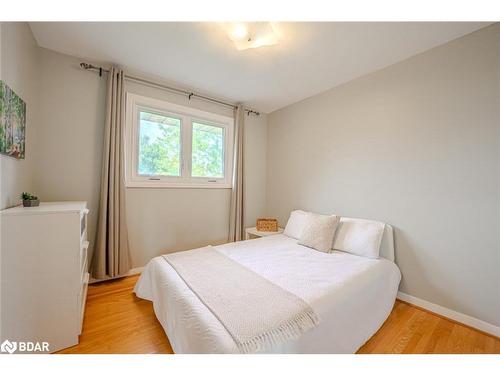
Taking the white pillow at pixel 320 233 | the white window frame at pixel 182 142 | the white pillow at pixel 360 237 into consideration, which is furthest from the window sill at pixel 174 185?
the white pillow at pixel 360 237

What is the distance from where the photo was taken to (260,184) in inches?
140

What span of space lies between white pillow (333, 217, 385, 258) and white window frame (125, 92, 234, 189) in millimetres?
1690

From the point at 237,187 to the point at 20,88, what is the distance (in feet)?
7.55

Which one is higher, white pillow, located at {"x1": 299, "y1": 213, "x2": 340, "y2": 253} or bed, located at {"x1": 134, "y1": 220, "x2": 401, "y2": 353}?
white pillow, located at {"x1": 299, "y1": 213, "x2": 340, "y2": 253}

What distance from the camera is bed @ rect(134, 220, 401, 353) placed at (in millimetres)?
1024

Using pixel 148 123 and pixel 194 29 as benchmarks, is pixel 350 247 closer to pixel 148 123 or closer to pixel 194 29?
pixel 194 29

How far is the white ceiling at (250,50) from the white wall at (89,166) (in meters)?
0.23

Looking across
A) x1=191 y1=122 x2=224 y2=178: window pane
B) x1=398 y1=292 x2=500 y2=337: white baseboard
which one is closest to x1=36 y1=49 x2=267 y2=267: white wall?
x1=191 y1=122 x2=224 y2=178: window pane

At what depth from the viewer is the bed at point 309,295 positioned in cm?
102

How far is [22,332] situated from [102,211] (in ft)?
3.51

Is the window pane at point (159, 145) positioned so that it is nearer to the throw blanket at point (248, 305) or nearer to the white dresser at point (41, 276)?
the white dresser at point (41, 276)

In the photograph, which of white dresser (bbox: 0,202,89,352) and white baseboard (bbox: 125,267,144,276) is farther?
white baseboard (bbox: 125,267,144,276)

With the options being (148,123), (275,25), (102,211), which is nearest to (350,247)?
(275,25)

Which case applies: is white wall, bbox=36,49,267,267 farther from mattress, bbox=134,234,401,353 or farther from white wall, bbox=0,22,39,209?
mattress, bbox=134,234,401,353
